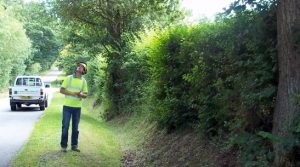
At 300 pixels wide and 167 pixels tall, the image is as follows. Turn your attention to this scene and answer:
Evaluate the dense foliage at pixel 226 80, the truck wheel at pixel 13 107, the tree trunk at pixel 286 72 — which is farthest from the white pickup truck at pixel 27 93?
the tree trunk at pixel 286 72

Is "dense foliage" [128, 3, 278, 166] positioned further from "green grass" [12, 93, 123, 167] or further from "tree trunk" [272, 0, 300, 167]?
"green grass" [12, 93, 123, 167]

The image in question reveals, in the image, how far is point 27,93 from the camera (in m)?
25.6

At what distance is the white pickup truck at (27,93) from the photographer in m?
25.6

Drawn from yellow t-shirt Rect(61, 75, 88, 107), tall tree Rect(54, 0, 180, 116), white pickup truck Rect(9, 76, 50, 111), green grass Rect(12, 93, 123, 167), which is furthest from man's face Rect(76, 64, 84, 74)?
white pickup truck Rect(9, 76, 50, 111)

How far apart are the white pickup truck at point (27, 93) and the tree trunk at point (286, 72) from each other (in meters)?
21.3

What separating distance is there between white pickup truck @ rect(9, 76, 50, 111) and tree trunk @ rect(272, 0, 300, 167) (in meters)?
21.3

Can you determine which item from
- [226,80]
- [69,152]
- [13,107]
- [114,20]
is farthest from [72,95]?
[13,107]

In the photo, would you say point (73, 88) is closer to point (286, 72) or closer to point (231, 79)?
point (231, 79)

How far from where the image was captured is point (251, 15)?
6582 mm

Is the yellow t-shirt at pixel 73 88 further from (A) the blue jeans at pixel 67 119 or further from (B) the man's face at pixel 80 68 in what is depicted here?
(B) the man's face at pixel 80 68

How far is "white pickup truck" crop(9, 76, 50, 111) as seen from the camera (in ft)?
83.9

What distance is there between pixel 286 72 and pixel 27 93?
2179 cm

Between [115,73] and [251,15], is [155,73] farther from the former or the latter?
[115,73]

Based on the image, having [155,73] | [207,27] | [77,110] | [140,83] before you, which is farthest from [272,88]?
[140,83]
